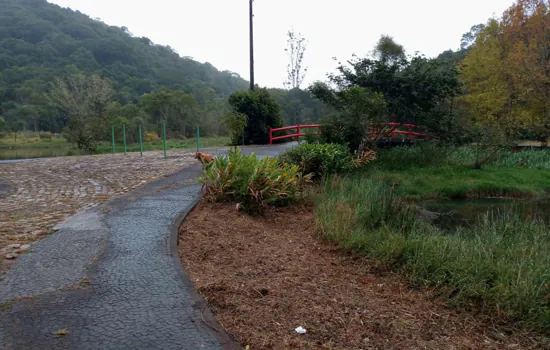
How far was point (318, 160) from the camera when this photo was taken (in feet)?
33.8

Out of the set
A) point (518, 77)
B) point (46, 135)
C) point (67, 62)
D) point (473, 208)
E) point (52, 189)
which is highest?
point (67, 62)

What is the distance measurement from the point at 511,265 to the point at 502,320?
2.45ft

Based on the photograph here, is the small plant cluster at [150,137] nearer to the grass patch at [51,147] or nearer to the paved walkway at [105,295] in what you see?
the grass patch at [51,147]

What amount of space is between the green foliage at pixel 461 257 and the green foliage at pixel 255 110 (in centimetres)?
1467

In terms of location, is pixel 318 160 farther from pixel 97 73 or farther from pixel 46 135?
pixel 97 73

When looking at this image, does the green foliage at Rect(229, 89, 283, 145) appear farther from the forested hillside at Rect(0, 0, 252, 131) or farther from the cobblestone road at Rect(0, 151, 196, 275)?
the forested hillside at Rect(0, 0, 252, 131)

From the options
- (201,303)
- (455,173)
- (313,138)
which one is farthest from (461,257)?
(455,173)

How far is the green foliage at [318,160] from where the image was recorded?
1016 cm

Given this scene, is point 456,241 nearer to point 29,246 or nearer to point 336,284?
point 336,284

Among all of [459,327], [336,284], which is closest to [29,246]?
[336,284]

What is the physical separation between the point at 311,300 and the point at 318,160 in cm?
679

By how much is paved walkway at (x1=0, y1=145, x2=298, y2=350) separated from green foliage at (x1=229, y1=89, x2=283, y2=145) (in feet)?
50.7

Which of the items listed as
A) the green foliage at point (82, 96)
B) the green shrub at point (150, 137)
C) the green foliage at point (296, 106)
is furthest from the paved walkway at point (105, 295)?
the green foliage at point (296, 106)

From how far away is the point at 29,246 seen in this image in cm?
486
